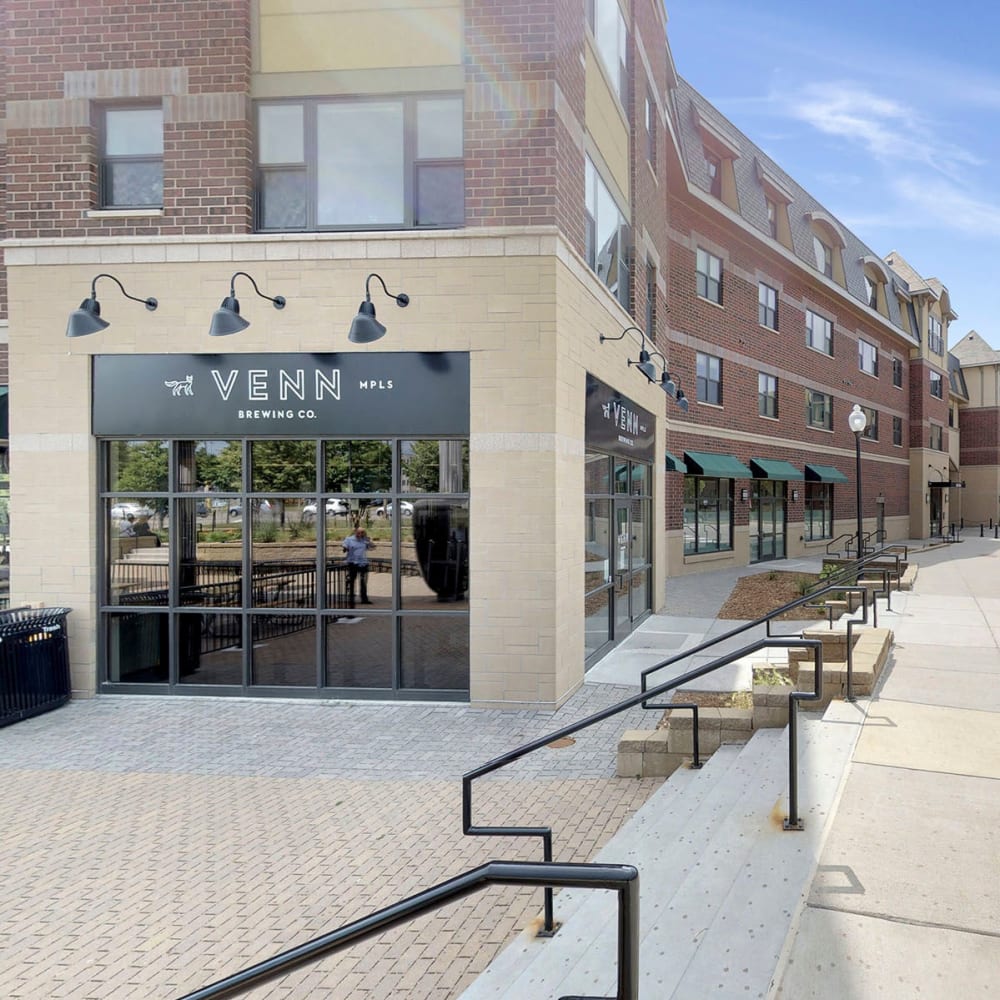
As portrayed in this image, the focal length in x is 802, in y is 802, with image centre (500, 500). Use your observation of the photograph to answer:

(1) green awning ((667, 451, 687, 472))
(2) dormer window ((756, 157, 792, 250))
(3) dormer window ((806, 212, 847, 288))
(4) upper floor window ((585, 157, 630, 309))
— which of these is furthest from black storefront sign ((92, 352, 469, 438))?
(3) dormer window ((806, 212, 847, 288))

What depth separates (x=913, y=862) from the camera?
3.89m

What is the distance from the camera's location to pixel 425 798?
6590 mm

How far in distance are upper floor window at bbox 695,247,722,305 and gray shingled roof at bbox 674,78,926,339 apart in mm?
1809

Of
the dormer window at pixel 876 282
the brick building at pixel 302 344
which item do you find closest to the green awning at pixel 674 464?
the brick building at pixel 302 344

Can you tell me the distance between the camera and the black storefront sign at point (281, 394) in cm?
944

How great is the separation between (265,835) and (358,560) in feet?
13.9

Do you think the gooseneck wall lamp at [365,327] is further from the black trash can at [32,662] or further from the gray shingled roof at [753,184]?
the gray shingled roof at [753,184]

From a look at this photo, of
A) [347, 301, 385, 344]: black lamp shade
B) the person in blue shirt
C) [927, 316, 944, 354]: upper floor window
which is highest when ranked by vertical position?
[927, 316, 944, 354]: upper floor window

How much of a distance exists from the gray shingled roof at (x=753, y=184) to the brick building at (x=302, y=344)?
13290mm

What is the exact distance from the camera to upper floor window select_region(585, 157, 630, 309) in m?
11.2

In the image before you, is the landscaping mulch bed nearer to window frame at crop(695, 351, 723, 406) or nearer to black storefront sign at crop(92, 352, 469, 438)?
window frame at crop(695, 351, 723, 406)

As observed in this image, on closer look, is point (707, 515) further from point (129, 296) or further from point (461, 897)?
point (461, 897)

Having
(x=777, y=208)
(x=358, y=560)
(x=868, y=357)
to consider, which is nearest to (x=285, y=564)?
(x=358, y=560)

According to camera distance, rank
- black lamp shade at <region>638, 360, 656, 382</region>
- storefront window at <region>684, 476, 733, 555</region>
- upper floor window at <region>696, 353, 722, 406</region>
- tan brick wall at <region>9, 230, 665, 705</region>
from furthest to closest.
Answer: upper floor window at <region>696, 353, 722, 406</region> < storefront window at <region>684, 476, 733, 555</region> < black lamp shade at <region>638, 360, 656, 382</region> < tan brick wall at <region>9, 230, 665, 705</region>
